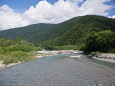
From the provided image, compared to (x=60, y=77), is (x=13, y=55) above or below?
above

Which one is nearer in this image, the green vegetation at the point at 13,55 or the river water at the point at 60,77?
the river water at the point at 60,77

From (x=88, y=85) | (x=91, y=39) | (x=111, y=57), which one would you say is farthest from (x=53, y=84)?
(x=91, y=39)

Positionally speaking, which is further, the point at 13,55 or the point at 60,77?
the point at 13,55

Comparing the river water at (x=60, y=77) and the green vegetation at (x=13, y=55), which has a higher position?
the green vegetation at (x=13, y=55)

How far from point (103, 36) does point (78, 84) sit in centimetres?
6048

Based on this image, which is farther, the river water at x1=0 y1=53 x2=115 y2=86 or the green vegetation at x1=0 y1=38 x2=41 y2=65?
the green vegetation at x1=0 y1=38 x2=41 y2=65

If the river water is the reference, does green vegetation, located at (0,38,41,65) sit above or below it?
above

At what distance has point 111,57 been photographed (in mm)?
46500

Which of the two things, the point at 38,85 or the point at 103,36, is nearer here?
the point at 38,85

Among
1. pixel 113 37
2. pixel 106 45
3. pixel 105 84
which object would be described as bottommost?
pixel 105 84

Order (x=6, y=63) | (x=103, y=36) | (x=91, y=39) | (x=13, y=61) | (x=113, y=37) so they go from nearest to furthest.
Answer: (x=6, y=63), (x=13, y=61), (x=113, y=37), (x=103, y=36), (x=91, y=39)

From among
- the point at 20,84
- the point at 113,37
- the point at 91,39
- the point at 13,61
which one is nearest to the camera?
the point at 20,84

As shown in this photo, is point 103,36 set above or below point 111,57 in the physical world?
above

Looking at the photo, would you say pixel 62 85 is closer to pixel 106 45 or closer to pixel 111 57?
pixel 111 57
